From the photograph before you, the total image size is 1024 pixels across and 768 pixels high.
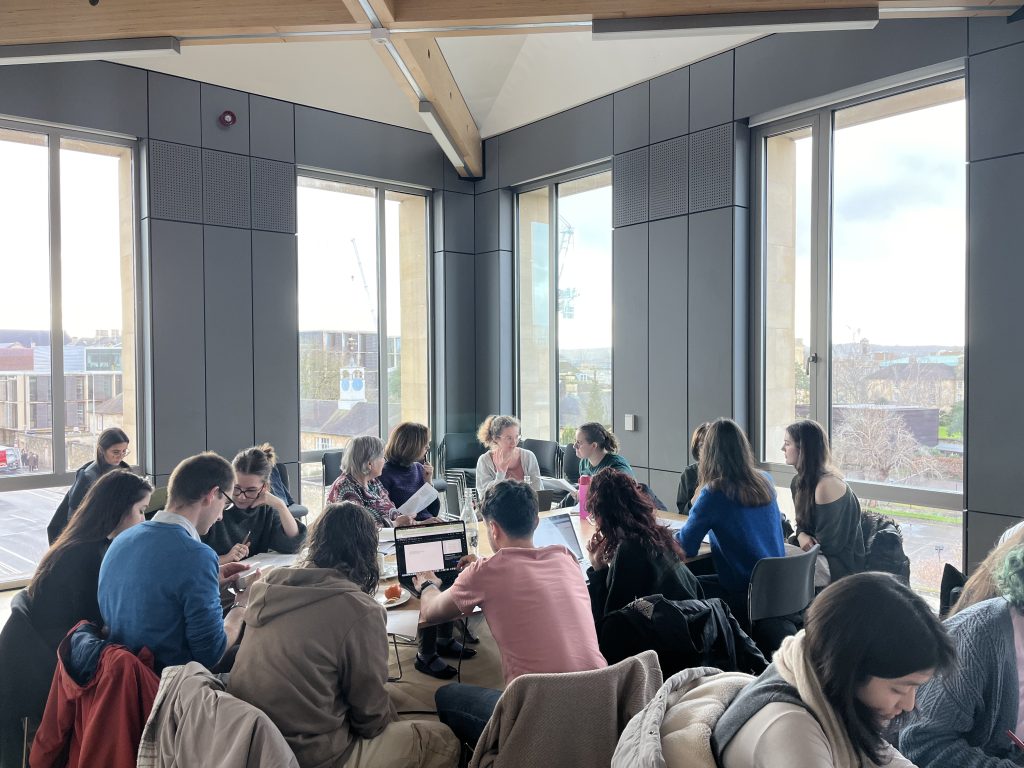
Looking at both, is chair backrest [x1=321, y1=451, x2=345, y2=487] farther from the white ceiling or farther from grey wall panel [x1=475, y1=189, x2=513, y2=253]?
the white ceiling

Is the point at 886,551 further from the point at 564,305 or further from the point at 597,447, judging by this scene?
the point at 564,305

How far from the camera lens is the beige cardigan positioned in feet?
5.63

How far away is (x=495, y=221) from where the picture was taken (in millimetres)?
7090

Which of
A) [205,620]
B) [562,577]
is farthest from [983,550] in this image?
[205,620]

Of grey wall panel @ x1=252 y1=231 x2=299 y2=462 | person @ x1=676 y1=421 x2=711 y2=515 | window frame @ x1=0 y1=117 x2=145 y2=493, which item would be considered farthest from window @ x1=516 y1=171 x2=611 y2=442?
window frame @ x1=0 y1=117 x2=145 y2=493

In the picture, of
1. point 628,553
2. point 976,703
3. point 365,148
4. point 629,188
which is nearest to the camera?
point 976,703

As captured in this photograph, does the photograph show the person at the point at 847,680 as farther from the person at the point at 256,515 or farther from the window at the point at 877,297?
the window at the point at 877,297

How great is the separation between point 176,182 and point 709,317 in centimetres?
421

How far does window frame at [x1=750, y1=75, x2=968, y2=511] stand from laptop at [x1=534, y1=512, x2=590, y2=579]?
2206 millimetres

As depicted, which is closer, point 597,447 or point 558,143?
point 597,447

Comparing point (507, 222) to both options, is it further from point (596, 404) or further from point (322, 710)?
point (322, 710)

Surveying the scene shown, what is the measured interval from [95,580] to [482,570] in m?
1.27

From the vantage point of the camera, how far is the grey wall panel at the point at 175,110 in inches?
214

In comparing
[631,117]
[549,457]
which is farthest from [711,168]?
[549,457]
